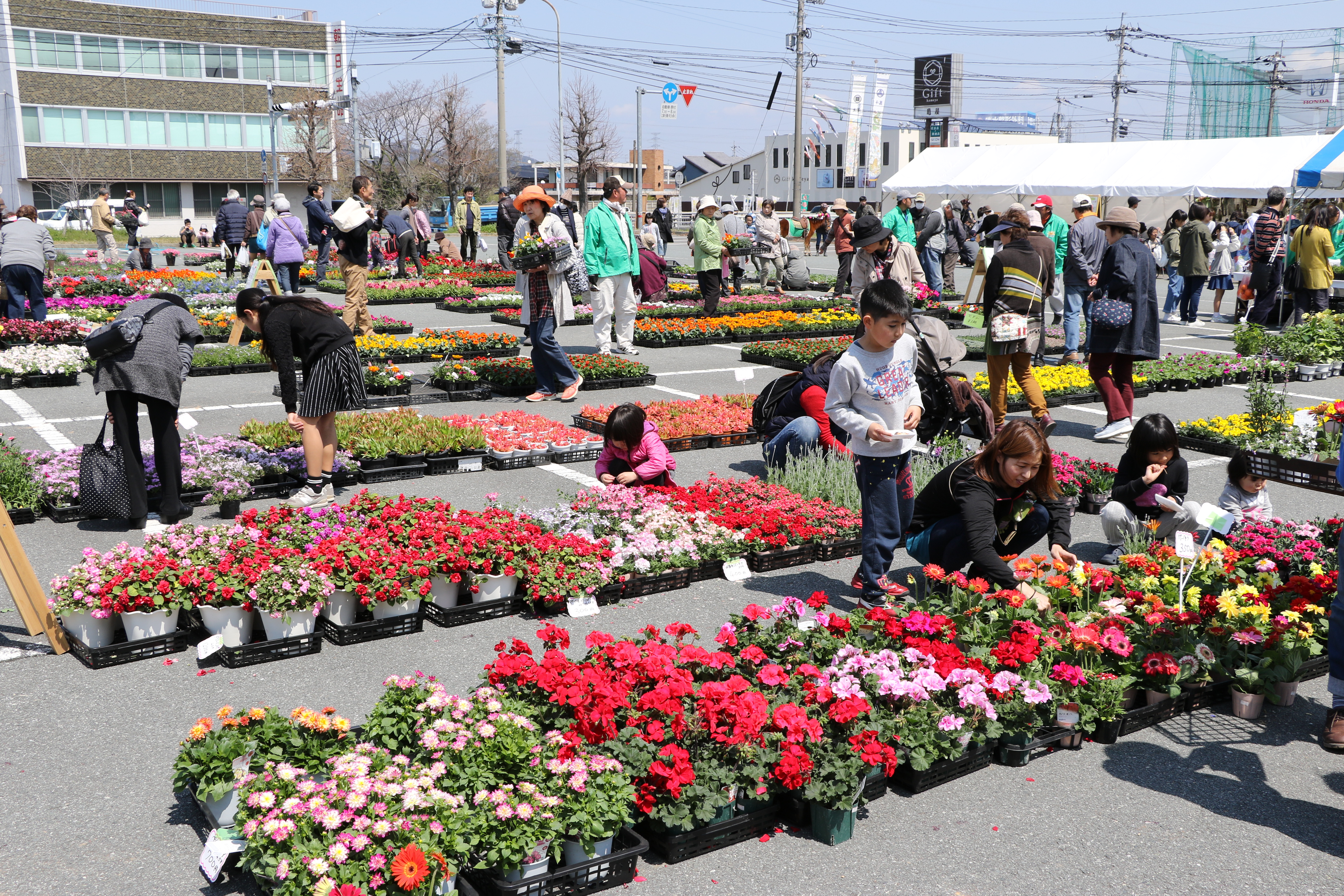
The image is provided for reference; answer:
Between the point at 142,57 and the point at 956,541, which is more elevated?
the point at 142,57

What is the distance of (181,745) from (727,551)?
347 cm

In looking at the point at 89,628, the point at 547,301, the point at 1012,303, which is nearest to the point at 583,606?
the point at 89,628

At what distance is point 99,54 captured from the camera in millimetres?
61250

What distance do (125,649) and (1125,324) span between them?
8.22 metres

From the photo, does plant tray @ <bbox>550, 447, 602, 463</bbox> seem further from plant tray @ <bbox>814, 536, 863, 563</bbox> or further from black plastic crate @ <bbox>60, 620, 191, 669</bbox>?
black plastic crate @ <bbox>60, 620, 191, 669</bbox>

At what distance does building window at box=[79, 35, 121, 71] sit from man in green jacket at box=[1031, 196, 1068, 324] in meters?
62.3

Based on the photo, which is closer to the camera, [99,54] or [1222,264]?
[1222,264]

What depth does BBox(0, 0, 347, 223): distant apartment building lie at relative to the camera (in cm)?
5928

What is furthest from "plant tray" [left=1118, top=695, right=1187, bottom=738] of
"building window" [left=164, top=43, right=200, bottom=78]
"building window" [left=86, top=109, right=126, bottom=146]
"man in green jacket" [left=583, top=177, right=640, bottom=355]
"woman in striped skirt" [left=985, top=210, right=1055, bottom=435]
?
"building window" [left=164, top=43, right=200, bottom=78]

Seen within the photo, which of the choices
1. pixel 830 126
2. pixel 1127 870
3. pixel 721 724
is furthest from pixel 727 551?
pixel 830 126

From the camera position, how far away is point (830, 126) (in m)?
50.9

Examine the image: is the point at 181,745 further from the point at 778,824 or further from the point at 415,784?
the point at 778,824

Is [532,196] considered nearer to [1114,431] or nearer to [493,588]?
[493,588]

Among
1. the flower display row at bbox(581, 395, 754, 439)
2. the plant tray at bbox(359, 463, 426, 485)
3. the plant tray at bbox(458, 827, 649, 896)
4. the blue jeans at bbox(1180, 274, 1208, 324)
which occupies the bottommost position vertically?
the plant tray at bbox(458, 827, 649, 896)
